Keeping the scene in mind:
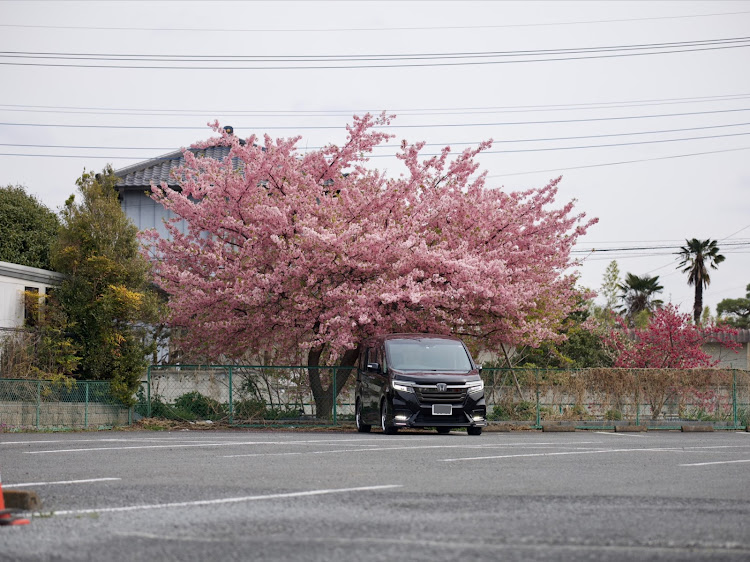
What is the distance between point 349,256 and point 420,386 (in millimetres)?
5092

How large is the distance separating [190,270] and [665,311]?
16439mm

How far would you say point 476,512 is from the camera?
837 cm

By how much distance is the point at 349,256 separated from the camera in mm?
25422

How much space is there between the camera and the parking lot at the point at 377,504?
Answer: 661 centimetres

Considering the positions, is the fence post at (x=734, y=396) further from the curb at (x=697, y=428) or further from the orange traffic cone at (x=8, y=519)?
the orange traffic cone at (x=8, y=519)

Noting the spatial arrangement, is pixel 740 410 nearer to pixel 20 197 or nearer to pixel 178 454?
pixel 178 454

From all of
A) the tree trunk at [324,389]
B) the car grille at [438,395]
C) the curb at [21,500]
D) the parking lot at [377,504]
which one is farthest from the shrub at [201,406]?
the curb at [21,500]

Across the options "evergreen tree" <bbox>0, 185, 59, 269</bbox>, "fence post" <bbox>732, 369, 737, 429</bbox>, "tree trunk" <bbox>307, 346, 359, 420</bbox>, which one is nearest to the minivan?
"tree trunk" <bbox>307, 346, 359, 420</bbox>

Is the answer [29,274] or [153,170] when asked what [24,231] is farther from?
[29,274]

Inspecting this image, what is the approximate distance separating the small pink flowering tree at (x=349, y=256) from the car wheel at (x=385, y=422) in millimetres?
3371

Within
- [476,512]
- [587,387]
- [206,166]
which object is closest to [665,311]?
[587,387]

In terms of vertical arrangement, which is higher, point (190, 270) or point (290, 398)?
point (190, 270)

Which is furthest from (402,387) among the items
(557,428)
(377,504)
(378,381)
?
(377,504)

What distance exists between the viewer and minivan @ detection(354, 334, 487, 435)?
840 inches
